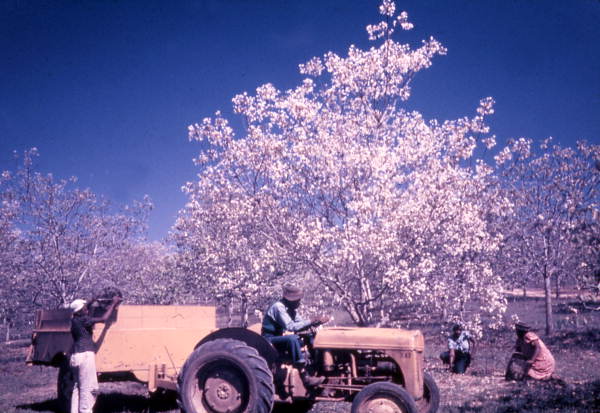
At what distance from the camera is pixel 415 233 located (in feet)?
40.8

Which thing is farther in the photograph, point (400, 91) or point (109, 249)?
point (109, 249)

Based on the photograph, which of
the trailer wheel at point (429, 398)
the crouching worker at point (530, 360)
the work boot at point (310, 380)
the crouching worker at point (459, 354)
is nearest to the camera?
the work boot at point (310, 380)

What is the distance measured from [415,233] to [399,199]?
1.09 meters

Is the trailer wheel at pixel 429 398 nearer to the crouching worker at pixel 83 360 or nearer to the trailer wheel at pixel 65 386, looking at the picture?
the crouching worker at pixel 83 360

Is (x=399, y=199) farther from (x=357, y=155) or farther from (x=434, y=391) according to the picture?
(x=434, y=391)

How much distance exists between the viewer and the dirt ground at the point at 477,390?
843cm

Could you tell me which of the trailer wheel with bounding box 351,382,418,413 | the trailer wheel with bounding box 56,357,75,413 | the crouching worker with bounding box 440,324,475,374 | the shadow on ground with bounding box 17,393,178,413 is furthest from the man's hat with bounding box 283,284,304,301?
the crouching worker with bounding box 440,324,475,374

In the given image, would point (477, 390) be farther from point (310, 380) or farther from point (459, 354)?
point (310, 380)

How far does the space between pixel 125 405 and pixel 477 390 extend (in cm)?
761

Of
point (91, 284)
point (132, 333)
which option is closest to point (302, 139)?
point (132, 333)

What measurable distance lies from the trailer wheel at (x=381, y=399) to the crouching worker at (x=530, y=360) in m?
6.52

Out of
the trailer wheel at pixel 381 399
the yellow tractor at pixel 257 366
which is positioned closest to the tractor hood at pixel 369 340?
the yellow tractor at pixel 257 366

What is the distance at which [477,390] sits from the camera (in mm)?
10500

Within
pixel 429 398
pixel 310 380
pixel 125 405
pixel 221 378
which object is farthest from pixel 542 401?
pixel 125 405
